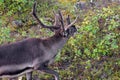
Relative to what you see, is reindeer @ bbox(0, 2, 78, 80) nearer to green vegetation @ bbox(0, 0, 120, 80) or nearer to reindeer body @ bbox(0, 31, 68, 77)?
reindeer body @ bbox(0, 31, 68, 77)

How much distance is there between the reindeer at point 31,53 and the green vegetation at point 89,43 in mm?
977

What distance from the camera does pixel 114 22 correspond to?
9.16 m

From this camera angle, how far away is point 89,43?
29.8 feet

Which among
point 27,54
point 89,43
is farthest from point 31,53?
point 89,43

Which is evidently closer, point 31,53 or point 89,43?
point 31,53

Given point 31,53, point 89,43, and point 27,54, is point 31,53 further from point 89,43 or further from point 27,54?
point 89,43

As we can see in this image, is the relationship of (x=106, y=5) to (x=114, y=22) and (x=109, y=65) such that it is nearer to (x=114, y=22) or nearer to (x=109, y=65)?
(x=114, y=22)

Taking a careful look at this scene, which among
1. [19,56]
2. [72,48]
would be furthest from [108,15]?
[19,56]

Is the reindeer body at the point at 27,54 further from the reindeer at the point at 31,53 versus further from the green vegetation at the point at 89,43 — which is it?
the green vegetation at the point at 89,43

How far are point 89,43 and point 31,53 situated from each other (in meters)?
1.93

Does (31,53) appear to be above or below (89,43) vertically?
above

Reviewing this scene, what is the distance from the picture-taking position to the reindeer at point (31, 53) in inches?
287

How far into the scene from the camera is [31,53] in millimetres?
7500

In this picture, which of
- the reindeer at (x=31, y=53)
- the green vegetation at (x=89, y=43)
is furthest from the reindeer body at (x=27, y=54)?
the green vegetation at (x=89, y=43)
